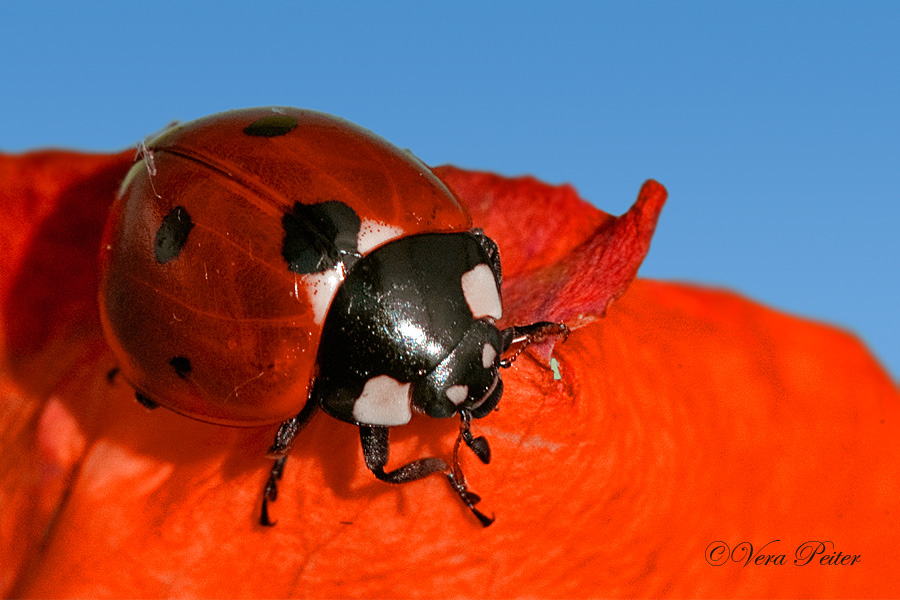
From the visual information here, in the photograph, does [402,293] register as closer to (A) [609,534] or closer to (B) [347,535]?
(B) [347,535]

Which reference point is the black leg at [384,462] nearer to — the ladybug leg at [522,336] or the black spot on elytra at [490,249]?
the ladybug leg at [522,336]

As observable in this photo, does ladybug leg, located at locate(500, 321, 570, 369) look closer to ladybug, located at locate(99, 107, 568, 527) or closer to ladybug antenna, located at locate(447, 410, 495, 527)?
ladybug, located at locate(99, 107, 568, 527)

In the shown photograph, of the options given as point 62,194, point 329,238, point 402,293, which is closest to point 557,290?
point 402,293

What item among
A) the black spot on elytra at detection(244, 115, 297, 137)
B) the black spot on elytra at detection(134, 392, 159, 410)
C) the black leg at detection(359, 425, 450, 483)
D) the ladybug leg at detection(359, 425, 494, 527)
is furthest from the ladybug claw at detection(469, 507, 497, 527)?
the black spot on elytra at detection(244, 115, 297, 137)

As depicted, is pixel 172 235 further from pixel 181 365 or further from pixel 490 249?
pixel 490 249

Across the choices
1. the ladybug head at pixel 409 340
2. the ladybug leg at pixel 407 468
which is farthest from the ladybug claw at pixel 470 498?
the ladybug head at pixel 409 340
